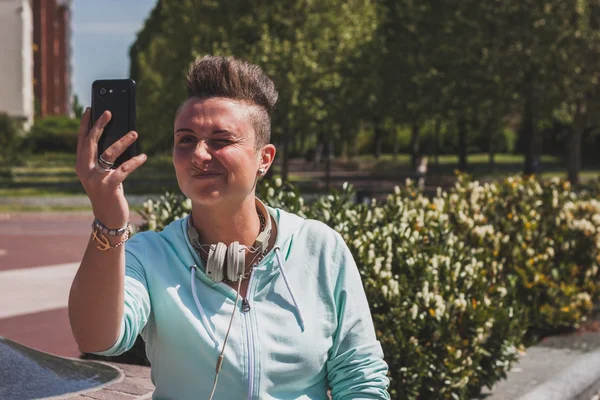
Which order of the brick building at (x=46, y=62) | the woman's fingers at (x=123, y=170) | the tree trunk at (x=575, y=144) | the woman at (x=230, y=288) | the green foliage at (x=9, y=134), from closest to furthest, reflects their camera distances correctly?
the woman's fingers at (x=123, y=170) < the woman at (x=230, y=288) < the tree trunk at (x=575, y=144) < the green foliage at (x=9, y=134) < the brick building at (x=46, y=62)

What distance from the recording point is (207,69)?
220 centimetres

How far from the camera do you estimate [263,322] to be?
2236 millimetres

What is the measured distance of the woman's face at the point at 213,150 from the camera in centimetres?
215

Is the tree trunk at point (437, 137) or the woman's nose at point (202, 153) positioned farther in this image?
the tree trunk at point (437, 137)

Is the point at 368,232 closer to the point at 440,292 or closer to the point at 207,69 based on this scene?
the point at 440,292

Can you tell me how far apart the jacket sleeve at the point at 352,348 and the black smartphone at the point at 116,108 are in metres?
0.79

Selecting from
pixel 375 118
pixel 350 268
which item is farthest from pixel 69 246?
pixel 375 118

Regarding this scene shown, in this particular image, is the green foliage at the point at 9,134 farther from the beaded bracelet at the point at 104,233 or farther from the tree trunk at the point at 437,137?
the beaded bracelet at the point at 104,233

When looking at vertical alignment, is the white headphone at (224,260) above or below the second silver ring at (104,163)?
below

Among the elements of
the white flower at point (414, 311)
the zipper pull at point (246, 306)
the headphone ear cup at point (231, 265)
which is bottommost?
the white flower at point (414, 311)

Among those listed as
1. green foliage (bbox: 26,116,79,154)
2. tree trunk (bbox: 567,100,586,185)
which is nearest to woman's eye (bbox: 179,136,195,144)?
tree trunk (bbox: 567,100,586,185)

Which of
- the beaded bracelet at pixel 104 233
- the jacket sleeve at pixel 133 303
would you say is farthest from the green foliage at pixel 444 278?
the beaded bracelet at pixel 104 233

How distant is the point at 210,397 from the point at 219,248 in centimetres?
39

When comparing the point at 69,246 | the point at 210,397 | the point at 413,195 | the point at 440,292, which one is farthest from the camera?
the point at 69,246
